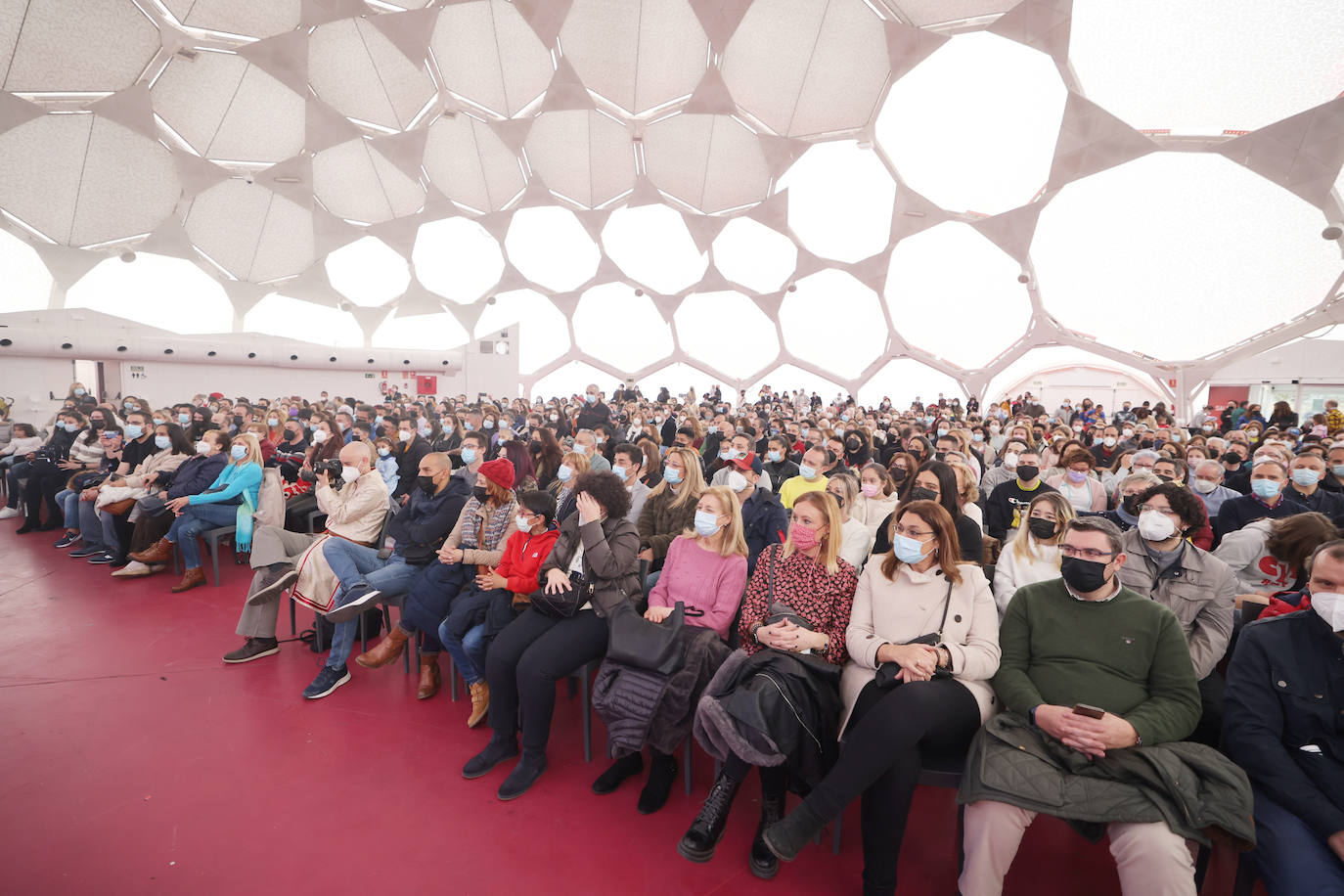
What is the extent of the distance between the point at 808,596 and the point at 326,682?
3216 millimetres

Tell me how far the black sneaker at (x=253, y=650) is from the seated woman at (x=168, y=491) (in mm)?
2279

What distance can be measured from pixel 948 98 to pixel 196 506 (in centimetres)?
2144

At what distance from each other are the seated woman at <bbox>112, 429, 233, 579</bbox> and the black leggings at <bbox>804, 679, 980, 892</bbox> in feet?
20.6

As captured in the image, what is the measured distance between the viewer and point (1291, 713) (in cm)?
191

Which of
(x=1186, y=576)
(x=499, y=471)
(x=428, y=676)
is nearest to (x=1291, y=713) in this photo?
(x=1186, y=576)

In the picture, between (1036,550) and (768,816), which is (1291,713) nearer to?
(1036,550)

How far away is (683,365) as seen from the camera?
103 ft

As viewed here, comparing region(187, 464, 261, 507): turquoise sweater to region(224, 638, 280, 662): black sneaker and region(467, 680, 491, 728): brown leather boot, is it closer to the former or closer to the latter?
region(224, 638, 280, 662): black sneaker

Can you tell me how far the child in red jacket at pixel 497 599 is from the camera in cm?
329

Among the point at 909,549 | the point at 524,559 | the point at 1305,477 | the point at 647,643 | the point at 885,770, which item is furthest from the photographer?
the point at 1305,477

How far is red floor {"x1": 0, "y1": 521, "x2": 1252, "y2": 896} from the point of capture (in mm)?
2232

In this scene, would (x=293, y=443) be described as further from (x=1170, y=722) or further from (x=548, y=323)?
(x=548, y=323)

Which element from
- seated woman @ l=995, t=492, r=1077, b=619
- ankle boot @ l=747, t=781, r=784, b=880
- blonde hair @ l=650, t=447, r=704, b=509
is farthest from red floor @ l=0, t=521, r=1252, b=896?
blonde hair @ l=650, t=447, r=704, b=509

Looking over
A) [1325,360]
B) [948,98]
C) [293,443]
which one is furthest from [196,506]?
[1325,360]
